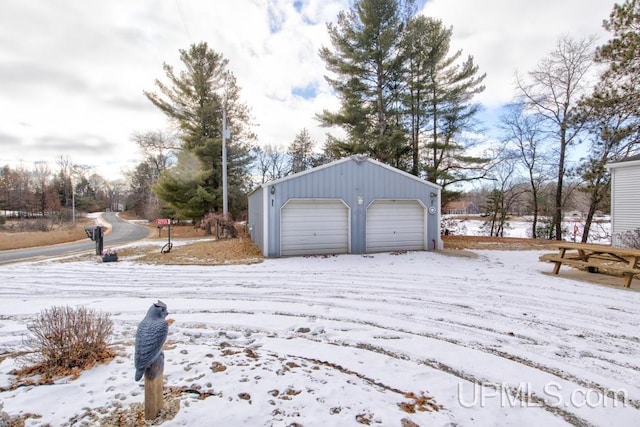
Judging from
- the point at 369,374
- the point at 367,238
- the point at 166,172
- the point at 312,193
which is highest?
the point at 166,172

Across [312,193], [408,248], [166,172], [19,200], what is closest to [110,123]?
[166,172]

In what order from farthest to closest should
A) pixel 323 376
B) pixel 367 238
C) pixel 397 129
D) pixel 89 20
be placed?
pixel 397 129, pixel 367 238, pixel 89 20, pixel 323 376

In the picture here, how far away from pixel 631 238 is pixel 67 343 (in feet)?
46.4

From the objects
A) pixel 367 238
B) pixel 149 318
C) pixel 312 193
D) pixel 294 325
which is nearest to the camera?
pixel 149 318

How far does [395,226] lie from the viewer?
1012 cm

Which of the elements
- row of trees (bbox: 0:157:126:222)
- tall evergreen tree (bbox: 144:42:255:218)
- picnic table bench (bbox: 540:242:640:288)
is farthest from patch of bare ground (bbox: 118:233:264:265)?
row of trees (bbox: 0:157:126:222)

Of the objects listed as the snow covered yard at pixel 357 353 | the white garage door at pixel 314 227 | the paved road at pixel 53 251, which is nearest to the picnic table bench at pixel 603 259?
the snow covered yard at pixel 357 353

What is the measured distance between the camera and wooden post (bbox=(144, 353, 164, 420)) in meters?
1.85

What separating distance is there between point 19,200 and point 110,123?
105 ft

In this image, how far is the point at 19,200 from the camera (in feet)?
114

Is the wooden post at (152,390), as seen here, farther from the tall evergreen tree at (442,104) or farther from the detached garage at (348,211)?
the tall evergreen tree at (442,104)

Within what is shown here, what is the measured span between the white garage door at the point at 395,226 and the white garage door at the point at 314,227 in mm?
946

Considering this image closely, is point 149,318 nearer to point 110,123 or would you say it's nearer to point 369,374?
point 369,374

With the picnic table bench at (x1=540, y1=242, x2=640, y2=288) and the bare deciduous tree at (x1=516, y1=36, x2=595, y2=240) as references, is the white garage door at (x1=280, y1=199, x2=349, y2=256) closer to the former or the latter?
the picnic table bench at (x1=540, y1=242, x2=640, y2=288)
